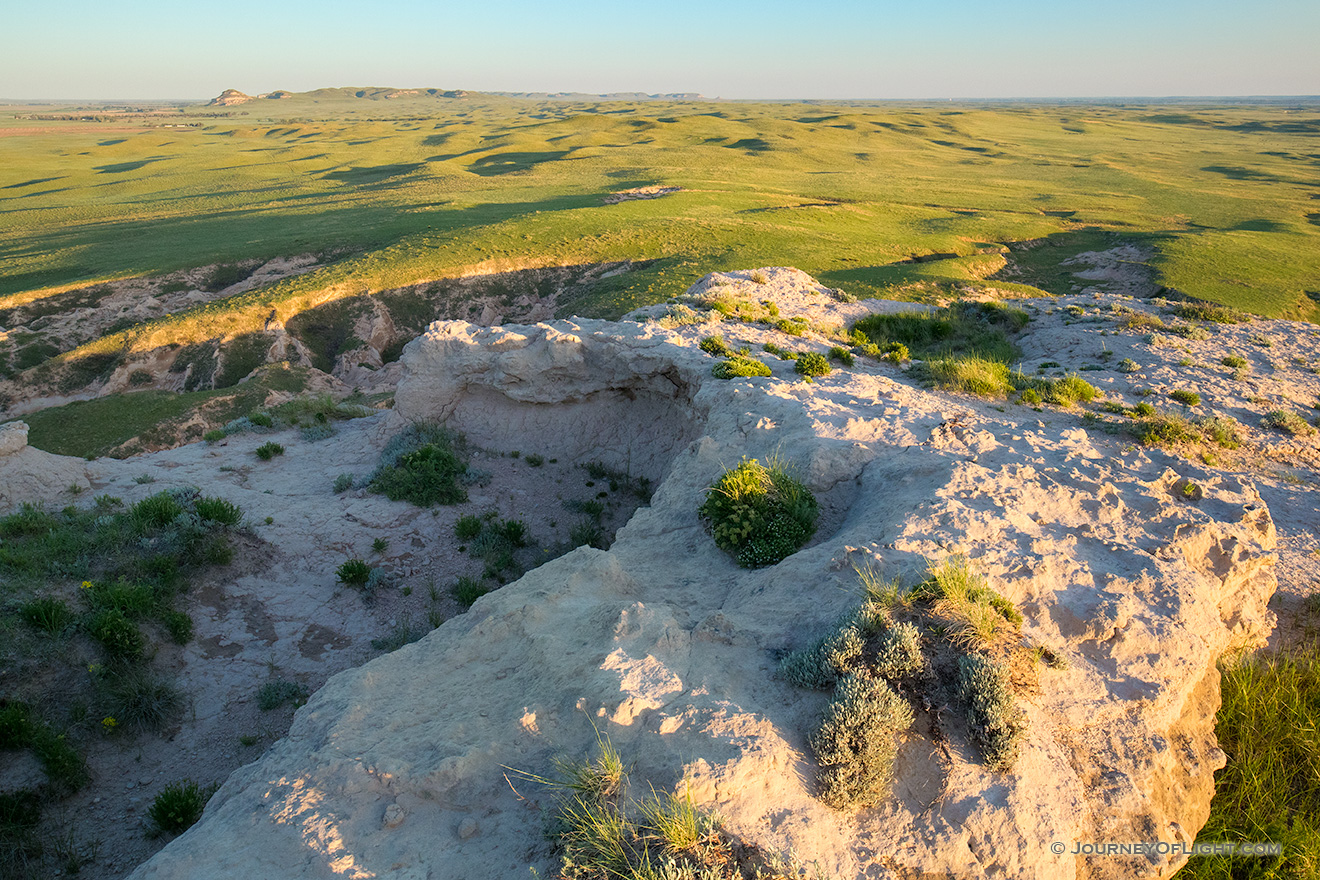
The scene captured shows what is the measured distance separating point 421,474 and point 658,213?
31.6 metres

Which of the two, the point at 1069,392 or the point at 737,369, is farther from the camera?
the point at 1069,392

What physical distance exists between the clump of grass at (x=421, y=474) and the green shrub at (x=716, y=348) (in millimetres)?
6891

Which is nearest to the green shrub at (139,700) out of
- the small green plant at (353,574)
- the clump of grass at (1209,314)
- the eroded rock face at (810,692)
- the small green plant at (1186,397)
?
the small green plant at (353,574)

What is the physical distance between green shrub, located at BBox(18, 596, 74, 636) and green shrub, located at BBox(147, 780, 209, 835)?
3577 millimetres

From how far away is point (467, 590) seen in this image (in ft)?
41.2

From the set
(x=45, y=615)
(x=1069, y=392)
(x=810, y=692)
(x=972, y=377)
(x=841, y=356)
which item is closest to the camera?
(x=810, y=692)

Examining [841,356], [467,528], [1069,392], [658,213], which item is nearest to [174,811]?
[467,528]

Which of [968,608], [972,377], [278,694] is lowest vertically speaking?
[278,694]

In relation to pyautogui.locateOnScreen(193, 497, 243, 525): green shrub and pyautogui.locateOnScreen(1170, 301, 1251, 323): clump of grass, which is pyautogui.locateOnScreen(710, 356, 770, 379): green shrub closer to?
pyautogui.locateOnScreen(193, 497, 243, 525): green shrub

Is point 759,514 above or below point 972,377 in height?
below

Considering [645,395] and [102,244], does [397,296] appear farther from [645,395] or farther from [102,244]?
[102,244]

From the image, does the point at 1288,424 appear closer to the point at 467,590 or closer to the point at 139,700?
the point at 467,590

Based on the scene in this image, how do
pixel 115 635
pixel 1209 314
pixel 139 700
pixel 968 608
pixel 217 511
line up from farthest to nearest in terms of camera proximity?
pixel 1209 314
pixel 217 511
pixel 115 635
pixel 139 700
pixel 968 608

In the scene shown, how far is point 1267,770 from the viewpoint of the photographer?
245 inches
